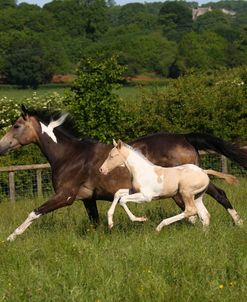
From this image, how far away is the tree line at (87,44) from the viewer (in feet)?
257

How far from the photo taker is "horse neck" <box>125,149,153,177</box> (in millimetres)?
8078

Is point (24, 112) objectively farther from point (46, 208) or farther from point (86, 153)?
point (46, 208)

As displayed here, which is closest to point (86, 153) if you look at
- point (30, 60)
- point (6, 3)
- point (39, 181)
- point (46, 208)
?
point (46, 208)

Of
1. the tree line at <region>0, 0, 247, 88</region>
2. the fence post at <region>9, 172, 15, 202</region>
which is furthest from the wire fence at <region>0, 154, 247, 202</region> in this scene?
the tree line at <region>0, 0, 247, 88</region>

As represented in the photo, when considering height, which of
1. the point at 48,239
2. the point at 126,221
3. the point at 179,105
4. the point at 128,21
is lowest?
the point at 128,21

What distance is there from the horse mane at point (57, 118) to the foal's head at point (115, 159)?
133 cm

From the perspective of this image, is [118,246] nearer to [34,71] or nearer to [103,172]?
[103,172]

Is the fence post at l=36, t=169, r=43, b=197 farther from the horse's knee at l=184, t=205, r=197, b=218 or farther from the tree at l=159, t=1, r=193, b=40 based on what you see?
the tree at l=159, t=1, r=193, b=40

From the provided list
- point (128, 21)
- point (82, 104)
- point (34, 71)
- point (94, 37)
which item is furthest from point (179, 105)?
point (128, 21)

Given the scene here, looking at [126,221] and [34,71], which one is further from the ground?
[126,221]

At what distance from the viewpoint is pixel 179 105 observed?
19.3 metres

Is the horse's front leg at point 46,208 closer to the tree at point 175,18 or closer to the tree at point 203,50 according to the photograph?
the tree at point 203,50

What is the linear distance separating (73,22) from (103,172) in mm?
111972

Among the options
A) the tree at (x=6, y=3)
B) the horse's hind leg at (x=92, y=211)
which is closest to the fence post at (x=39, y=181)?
the horse's hind leg at (x=92, y=211)
